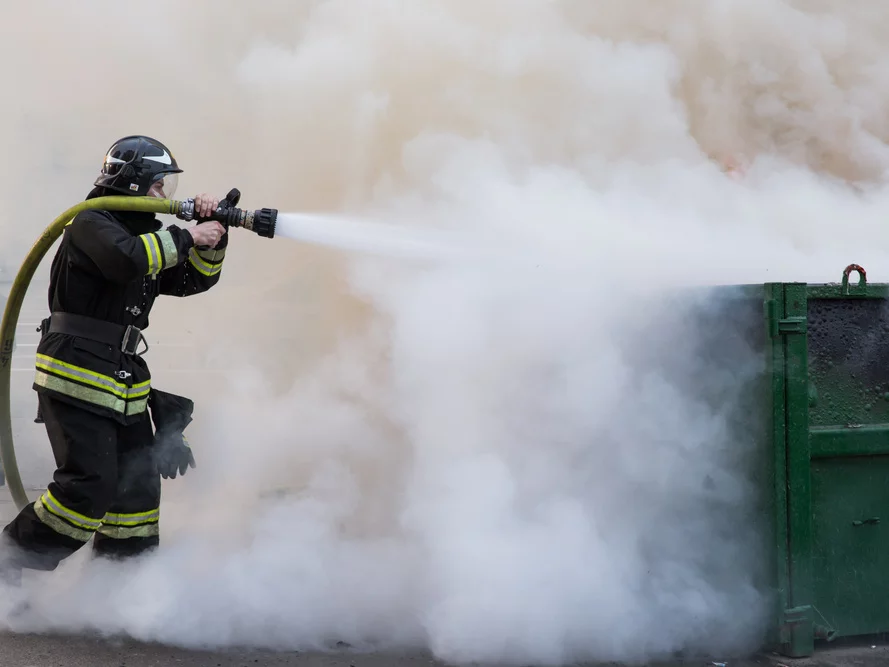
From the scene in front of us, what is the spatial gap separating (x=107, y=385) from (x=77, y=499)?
37 centimetres

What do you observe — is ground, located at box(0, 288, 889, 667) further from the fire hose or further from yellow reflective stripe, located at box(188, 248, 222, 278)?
yellow reflective stripe, located at box(188, 248, 222, 278)

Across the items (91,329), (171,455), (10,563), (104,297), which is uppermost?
(104,297)

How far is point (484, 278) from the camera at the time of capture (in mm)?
3256

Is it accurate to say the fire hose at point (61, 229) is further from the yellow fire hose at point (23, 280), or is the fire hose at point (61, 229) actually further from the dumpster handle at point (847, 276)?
the dumpster handle at point (847, 276)

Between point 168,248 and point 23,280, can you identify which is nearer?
point 168,248

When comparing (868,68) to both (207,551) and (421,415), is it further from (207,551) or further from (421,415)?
(207,551)

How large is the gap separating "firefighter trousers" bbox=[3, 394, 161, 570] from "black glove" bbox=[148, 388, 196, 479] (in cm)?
13

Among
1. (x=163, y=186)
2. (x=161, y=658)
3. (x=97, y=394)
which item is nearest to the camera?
(x=161, y=658)

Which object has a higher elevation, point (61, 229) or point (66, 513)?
point (61, 229)

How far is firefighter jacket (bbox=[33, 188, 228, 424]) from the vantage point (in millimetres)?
2980

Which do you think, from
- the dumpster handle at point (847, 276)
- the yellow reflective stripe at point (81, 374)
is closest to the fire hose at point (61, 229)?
the yellow reflective stripe at point (81, 374)

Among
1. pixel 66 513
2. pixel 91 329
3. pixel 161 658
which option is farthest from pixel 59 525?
pixel 91 329

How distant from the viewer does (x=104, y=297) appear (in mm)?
3131

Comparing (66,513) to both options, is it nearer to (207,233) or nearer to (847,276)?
(207,233)
